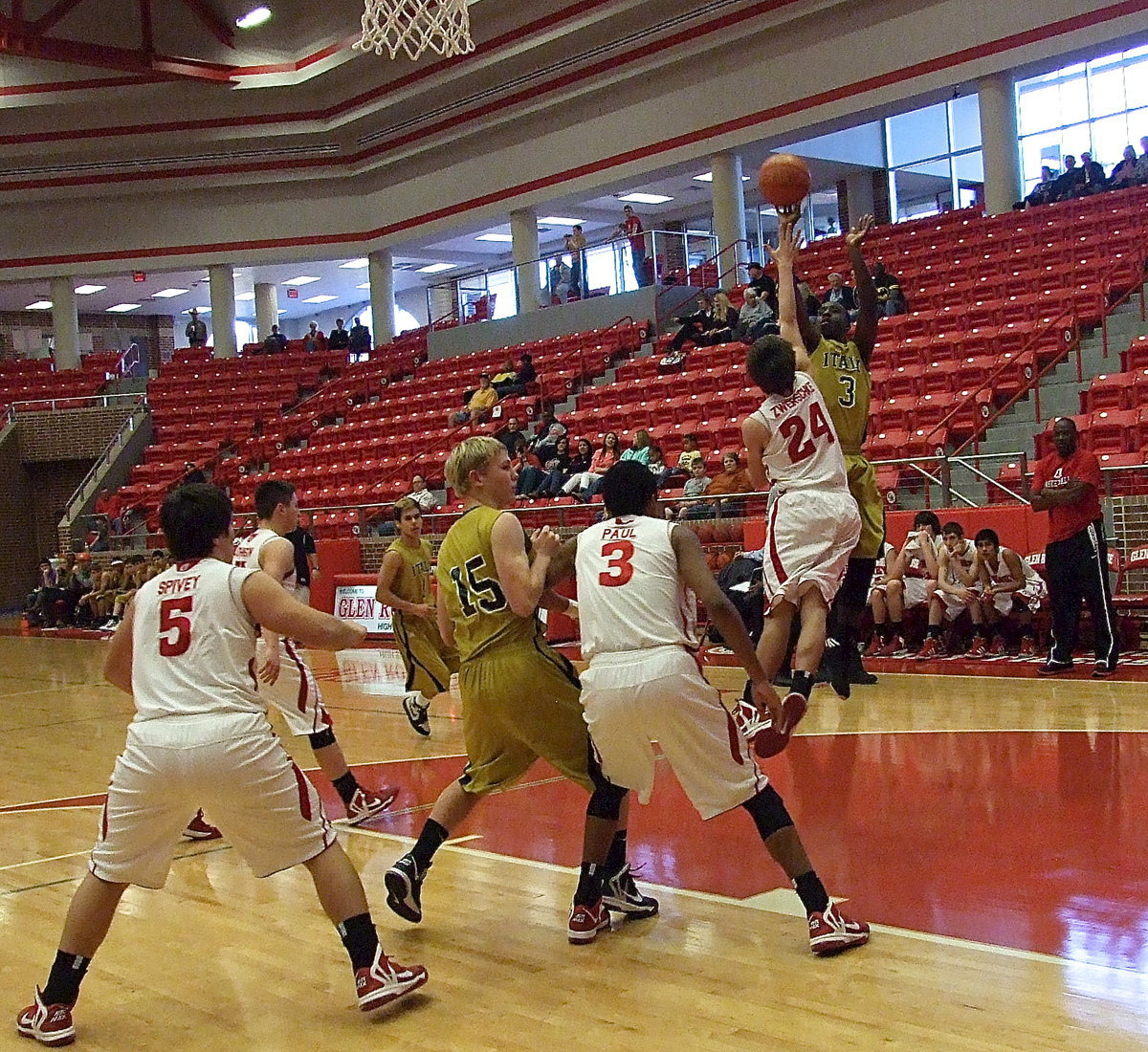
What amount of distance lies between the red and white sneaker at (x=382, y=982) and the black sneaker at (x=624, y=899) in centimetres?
95

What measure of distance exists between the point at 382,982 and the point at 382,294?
85.5 ft

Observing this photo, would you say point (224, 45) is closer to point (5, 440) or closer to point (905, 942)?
point (5, 440)

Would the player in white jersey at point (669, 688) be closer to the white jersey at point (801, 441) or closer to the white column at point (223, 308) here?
the white jersey at point (801, 441)

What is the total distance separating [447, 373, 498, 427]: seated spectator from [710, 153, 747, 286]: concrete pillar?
13.6 ft

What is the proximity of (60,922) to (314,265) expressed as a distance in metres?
27.7

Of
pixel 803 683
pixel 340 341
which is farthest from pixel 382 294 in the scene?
pixel 803 683

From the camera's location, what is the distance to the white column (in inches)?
1149

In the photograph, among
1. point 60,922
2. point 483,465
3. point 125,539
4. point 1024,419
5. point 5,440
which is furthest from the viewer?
point 5,440

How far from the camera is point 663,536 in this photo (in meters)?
4.37

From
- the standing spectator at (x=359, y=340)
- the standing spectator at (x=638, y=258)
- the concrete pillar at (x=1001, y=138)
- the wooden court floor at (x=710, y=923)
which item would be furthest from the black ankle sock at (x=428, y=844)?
the standing spectator at (x=359, y=340)

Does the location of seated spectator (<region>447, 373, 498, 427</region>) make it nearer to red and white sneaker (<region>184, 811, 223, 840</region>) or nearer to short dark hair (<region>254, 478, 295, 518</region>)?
short dark hair (<region>254, 478, 295, 518</region>)

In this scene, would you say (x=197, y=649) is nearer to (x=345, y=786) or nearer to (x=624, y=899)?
(x=624, y=899)

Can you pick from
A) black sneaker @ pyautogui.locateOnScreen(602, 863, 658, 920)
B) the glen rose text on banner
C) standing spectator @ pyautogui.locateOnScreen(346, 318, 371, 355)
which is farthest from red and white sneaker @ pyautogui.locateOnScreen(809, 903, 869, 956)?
standing spectator @ pyautogui.locateOnScreen(346, 318, 371, 355)

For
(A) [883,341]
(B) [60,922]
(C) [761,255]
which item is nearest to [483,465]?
(B) [60,922]
